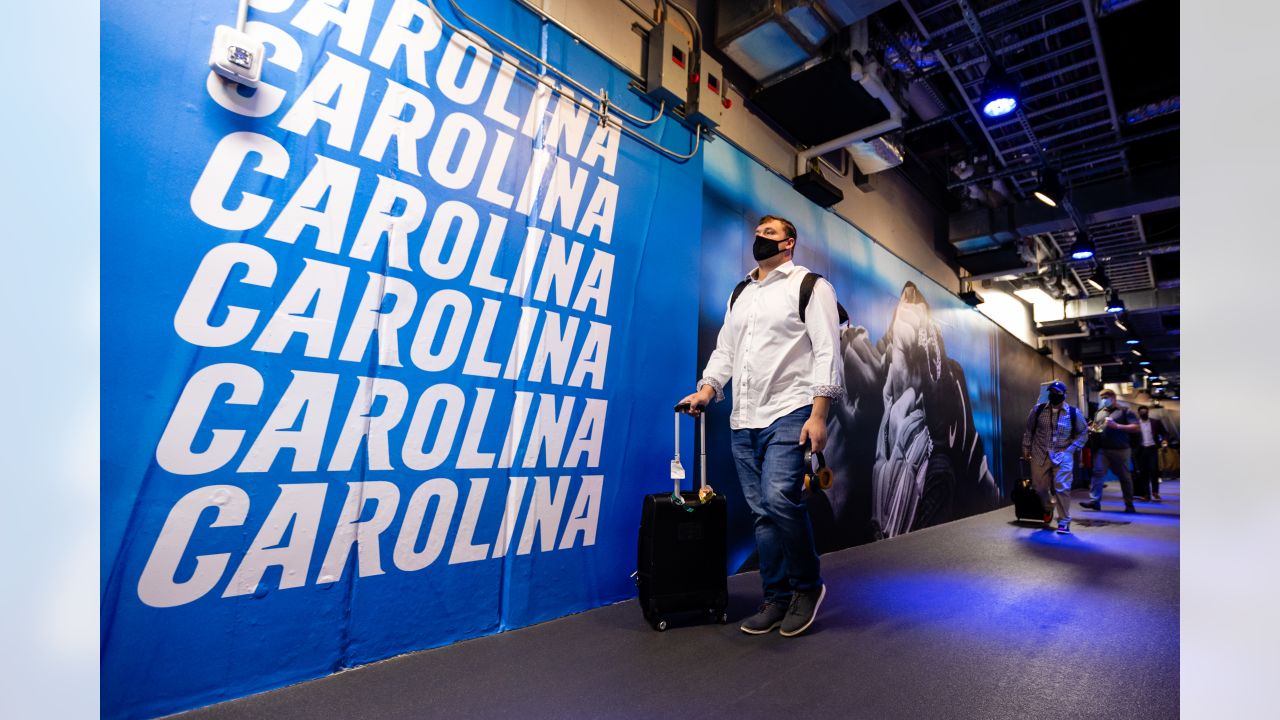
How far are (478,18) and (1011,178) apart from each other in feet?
20.1

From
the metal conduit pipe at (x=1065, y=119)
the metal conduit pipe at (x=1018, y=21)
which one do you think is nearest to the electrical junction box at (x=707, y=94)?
the metal conduit pipe at (x=1018, y=21)

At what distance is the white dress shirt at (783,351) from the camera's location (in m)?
2.46

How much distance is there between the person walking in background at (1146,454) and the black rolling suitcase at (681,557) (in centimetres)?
937

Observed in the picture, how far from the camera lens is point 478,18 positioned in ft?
7.85

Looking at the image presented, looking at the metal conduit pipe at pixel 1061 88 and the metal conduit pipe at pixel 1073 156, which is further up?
the metal conduit pipe at pixel 1061 88

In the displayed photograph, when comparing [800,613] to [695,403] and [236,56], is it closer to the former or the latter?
[695,403]

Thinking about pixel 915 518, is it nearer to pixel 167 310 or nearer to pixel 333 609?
pixel 333 609

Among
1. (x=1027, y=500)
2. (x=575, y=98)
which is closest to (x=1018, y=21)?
(x=575, y=98)

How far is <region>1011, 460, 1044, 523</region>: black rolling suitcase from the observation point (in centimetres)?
622

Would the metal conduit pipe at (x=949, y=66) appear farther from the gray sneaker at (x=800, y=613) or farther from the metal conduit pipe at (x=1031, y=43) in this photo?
the gray sneaker at (x=800, y=613)

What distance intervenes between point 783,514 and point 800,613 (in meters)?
0.38

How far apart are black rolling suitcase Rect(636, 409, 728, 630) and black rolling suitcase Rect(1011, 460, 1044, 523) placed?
16.0ft
